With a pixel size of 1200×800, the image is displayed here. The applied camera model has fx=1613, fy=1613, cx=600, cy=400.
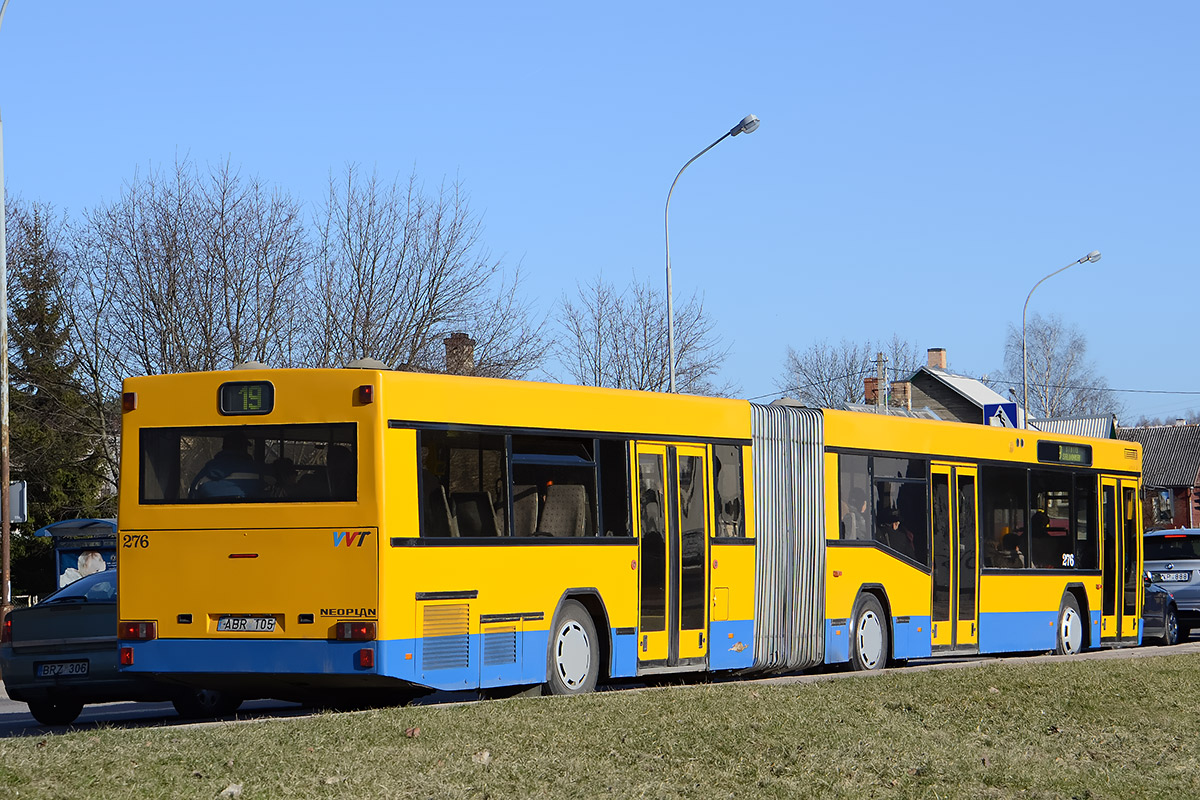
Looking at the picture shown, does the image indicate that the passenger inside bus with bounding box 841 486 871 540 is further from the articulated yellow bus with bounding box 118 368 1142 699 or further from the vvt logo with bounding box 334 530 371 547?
the vvt logo with bounding box 334 530 371 547

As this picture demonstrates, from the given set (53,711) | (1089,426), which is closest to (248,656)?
(53,711)

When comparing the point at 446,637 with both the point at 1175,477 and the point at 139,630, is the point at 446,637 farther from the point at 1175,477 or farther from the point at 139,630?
the point at 1175,477

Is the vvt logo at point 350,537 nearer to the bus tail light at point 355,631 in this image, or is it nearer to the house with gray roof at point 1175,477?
the bus tail light at point 355,631

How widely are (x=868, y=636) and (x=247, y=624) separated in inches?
328

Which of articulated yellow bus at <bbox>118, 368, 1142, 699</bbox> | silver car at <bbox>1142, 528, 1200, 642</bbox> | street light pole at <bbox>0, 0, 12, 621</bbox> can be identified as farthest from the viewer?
silver car at <bbox>1142, 528, 1200, 642</bbox>

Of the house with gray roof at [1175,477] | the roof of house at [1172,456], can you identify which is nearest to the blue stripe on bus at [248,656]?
the house with gray roof at [1175,477]

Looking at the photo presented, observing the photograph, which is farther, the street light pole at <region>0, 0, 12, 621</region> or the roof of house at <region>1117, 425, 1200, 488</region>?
the roof of house at <region>1117, 425, 1200, 488</region>

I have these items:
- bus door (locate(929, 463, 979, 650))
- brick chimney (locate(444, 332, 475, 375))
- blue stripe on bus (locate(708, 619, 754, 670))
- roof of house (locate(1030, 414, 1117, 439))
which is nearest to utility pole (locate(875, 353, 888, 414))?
roof of house (locate(1030, 414, 1117, 439))

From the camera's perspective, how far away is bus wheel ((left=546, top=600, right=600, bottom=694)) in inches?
548

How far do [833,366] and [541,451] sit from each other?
78.5 meters

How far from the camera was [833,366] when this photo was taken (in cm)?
9119

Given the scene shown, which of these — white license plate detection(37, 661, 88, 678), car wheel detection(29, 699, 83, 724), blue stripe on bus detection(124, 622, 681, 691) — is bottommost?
car wheel detection(29, 699, 83, 724)

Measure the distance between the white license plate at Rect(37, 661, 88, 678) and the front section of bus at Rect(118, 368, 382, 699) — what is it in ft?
5.72

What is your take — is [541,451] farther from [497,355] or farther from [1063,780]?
[497,355]
